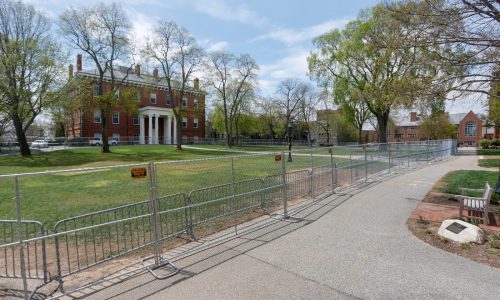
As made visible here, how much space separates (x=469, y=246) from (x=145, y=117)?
55932mm

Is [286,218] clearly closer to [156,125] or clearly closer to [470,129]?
[156,125]

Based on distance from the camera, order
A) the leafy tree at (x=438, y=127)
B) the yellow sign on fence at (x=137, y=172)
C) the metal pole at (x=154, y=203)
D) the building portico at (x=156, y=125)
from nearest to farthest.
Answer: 1. the yellow sign on fence at (x=137, y=172)
2. the metal pole at (x=154, y=203)
3. the building portico at (x=156, y=125)
4. the leafy tree at (x=438, y=127)

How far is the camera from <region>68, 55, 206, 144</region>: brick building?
1927 inches

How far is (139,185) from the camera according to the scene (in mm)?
7918

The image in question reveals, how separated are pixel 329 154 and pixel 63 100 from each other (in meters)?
26.6

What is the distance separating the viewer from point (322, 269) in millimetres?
4789

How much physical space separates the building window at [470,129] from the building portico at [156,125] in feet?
240

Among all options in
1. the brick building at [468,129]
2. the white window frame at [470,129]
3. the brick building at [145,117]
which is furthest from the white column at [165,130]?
the white window frame at [470,129]

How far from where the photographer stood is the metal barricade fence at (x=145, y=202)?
16.5ft

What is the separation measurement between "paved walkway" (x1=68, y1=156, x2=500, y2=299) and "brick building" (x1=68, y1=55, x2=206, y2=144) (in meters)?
42.5

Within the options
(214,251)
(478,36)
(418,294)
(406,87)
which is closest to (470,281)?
(418,294)

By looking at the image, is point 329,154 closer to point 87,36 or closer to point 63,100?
point 63,100

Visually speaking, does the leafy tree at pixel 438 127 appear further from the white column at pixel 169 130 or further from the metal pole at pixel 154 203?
the metal pole at pixel 154 203

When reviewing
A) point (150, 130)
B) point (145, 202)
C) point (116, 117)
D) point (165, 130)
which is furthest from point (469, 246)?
point (165, 130)
